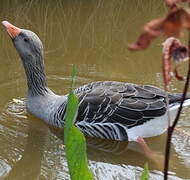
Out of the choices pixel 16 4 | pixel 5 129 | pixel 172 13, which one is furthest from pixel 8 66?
pixel 172 13

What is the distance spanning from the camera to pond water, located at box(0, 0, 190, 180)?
16.3ft

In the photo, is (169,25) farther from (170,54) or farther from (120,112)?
(120,112)

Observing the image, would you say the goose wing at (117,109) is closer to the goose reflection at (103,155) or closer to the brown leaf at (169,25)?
the goose reflection at (103,155)

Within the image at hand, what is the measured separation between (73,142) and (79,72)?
5.91 m

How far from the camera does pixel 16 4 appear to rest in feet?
34.2

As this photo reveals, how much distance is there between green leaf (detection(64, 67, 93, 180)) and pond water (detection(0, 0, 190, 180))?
3295 millimetres

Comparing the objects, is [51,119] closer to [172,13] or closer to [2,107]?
[2,107]

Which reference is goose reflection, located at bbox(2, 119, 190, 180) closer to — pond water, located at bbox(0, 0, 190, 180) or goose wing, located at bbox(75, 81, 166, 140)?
pond water, located at bbox(0, 0, 190, 180)

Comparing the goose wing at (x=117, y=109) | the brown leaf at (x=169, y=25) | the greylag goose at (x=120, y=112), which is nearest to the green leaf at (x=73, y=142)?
the brown leaf at (x=169, y=25)

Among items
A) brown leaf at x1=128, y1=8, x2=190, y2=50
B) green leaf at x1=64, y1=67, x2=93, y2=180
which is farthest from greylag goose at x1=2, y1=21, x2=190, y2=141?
brown leaf at x1=128, y1=8, x2=190, y2=50

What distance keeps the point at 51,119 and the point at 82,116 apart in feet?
1.73

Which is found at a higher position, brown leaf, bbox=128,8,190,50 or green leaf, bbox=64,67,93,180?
brown leaf, bbox=128,8,190,50

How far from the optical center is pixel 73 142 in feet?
4.24

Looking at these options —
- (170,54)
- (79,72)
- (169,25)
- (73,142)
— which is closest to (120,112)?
(79,72)
